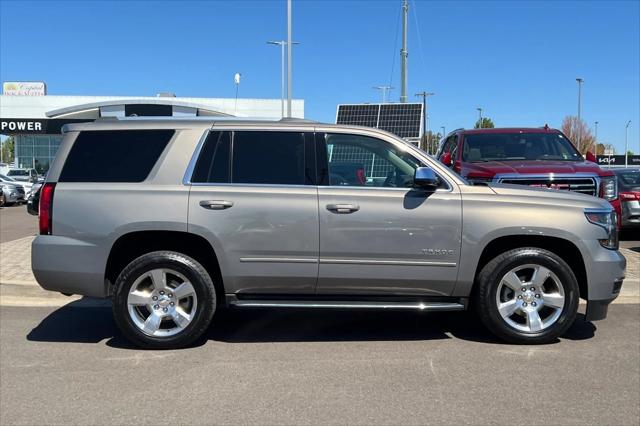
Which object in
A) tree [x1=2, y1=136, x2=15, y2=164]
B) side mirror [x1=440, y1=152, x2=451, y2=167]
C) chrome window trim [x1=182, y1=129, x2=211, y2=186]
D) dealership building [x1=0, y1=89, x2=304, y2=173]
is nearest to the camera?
chrome window trim [x1=182, y1=129, x2=211, y2=186]

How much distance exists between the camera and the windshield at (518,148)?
859 cm

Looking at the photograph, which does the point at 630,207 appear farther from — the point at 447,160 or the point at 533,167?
the point at 533,167

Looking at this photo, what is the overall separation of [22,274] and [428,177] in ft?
19.2

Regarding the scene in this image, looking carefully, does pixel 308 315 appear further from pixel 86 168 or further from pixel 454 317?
pixel 86 168

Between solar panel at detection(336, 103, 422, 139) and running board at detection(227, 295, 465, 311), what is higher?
solar panel at detection(336, 103, 422, 139)

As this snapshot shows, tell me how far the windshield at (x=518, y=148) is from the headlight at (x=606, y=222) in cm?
343

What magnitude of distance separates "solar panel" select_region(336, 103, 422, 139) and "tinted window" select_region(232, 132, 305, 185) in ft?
46.6

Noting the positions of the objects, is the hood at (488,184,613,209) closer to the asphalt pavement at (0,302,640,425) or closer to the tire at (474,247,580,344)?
the tire at (474,247,580,344)

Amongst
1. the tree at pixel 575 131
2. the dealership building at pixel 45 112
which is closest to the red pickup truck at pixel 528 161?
the dealership building at pixel 45 112

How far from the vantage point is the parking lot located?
12.4ft

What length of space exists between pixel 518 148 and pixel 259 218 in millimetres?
5406

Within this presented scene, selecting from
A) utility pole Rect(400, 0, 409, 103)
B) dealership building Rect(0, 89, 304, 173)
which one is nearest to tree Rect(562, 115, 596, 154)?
dealership building Rect(0, 89, 304, 173)

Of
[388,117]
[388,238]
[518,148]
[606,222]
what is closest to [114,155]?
[388,238]

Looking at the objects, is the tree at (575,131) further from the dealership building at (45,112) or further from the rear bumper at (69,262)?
the rear bumper at (69,262)
